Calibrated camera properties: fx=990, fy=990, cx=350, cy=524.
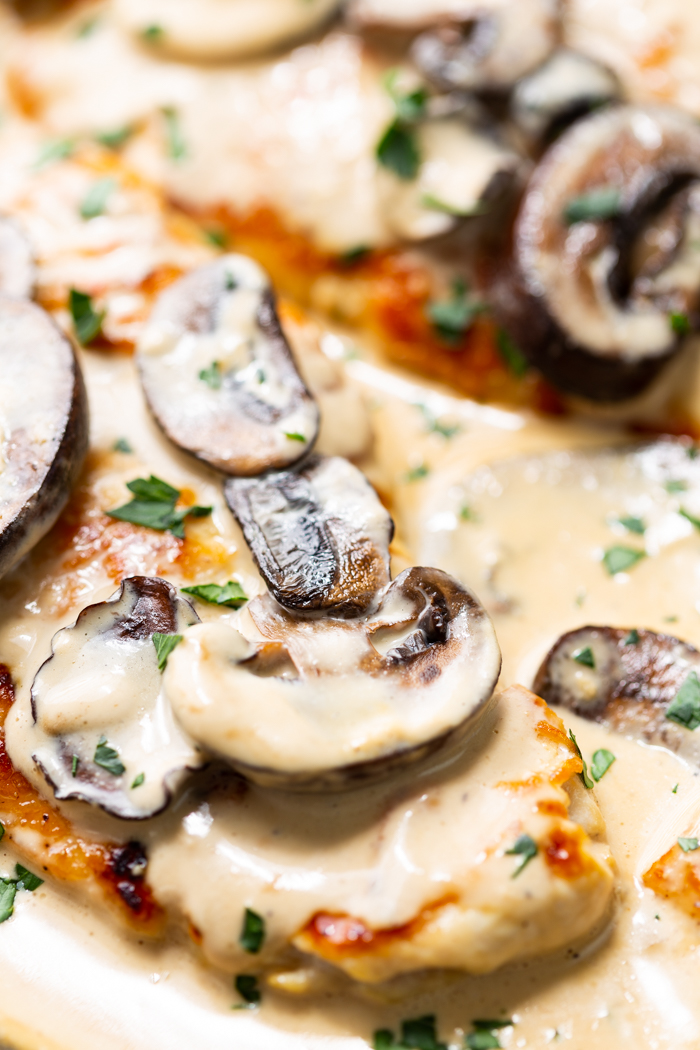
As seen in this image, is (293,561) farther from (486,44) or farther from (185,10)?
(185,10)

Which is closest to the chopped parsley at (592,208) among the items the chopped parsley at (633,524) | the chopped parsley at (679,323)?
the chopped parsley at (679,323)

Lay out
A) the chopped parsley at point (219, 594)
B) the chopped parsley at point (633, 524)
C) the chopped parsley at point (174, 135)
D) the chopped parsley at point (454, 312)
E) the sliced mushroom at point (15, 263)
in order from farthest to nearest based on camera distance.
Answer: the chopped parsley at point (174, 135) → the chopped parsley at point (454, 312) → the chopped parsley at point (633, 524) → the sliced mushroom at point (15, 263) → the chopped parsley at point (219, 594)

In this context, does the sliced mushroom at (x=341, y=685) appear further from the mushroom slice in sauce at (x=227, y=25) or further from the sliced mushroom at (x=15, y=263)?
the mushroom slice in sauce at (x=227, y=25)

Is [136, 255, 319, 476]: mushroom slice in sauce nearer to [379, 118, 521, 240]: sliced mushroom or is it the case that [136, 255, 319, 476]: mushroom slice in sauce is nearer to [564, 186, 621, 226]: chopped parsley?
[379, 118, 521, 240]: sliced mushroom

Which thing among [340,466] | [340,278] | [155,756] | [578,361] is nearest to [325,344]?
[340,278]

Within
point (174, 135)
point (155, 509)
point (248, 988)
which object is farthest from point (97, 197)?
point (248, 988)
